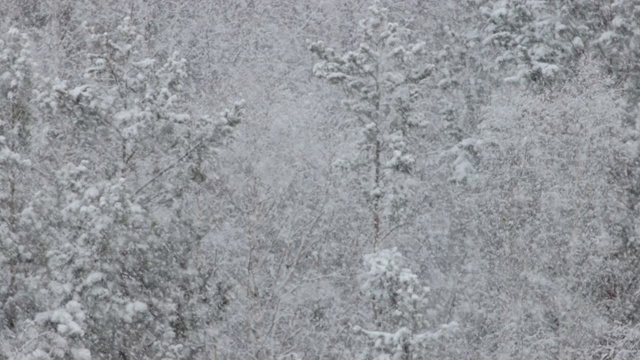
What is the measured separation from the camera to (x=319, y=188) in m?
22.5

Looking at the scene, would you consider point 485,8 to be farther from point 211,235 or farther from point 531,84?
point 211,235

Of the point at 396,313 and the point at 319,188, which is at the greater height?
the point at 396,313

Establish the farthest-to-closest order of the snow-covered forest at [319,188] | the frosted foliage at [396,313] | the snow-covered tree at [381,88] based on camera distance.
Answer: the snow-covered tree at [381,88] → the frosted foliage at [396,313] → the snow-covered forest at [319,188]

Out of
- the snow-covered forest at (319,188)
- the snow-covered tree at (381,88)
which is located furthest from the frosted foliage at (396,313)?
the snow-covered tree at (381,88)

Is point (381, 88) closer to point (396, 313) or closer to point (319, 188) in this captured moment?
point (319, 188)

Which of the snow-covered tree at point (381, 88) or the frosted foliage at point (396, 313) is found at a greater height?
the snow-covered tree at point (381, 88)

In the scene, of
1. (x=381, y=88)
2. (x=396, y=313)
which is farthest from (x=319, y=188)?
(x=396, y=313)

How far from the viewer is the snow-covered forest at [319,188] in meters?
13.6

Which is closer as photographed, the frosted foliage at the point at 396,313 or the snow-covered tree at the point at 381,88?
the frosted foliage at the point at 396,313

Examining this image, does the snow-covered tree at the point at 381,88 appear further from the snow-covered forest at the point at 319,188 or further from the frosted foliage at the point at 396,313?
the frosted foliage at the point at 396,313

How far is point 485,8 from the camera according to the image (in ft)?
82.0

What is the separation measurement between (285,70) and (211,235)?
10.5m

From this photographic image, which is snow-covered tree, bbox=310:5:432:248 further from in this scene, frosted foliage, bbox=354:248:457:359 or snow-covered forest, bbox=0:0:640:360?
frosted foliage, bbox=354:248:457:359

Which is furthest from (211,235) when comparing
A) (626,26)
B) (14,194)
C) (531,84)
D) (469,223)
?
(626,26)
